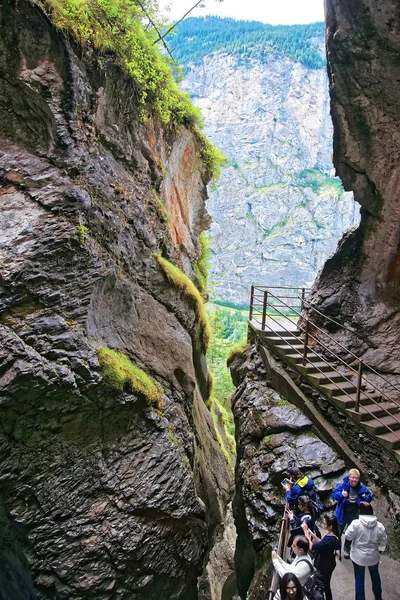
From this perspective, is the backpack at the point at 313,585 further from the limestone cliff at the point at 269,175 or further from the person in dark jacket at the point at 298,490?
the limestone cliff at the point at 269,175

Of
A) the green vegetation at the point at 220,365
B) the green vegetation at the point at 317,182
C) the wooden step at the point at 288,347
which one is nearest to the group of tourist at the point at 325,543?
the wooden step at the point at 288,347

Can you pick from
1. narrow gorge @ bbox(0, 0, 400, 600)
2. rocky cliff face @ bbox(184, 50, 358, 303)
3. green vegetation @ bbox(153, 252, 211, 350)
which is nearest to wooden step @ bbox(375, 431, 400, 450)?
narrow gorge @ bbox(0, 0, 400, 600)

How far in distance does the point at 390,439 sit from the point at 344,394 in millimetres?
1302

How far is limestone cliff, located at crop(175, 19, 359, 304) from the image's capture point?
90.3m

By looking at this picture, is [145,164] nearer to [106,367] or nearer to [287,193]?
[106,367]

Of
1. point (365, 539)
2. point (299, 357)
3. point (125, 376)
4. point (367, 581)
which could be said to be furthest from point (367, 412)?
point (125, 376)

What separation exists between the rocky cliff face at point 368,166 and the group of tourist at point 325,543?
4.38 metres

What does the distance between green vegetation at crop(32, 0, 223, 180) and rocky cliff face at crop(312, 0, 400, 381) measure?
3714mm

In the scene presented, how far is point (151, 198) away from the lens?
338 inches

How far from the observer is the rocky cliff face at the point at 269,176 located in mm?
90312

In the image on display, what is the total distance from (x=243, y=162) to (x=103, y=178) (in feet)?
316

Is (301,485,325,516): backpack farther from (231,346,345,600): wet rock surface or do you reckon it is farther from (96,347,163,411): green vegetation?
(96,347,163,411): green vegetation

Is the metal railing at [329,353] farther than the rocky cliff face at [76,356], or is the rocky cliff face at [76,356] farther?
the metal railing at [329,353]

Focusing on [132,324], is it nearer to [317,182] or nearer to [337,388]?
[337,388]
